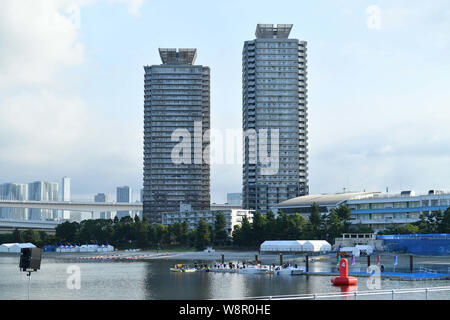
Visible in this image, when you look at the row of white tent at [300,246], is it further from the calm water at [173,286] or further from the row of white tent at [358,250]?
the calm water at [173,286]

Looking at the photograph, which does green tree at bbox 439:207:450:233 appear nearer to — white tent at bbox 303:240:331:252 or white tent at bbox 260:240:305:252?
white tent at bbox 303:240:331:252

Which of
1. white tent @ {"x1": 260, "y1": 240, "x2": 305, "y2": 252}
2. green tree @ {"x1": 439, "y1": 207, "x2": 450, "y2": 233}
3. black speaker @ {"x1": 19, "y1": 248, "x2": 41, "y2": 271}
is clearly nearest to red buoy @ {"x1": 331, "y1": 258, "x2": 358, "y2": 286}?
black speaker @ {"x1": 19, "y1": 248, "x2": 41, "y2": 271}

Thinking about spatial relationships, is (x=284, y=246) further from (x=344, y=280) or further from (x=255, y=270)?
(x=344, y=280)

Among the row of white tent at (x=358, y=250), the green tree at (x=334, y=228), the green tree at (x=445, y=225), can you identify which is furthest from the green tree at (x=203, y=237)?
the green tree at (x=445, y=225)

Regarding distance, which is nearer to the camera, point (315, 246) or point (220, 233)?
point (315, 246)

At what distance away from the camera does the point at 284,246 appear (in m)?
150

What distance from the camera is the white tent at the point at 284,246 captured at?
5797 inches

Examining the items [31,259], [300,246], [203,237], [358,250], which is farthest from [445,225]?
[31,259]

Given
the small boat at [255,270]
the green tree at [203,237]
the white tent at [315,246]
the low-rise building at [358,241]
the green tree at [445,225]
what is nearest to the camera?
the small boat at [255,270]
